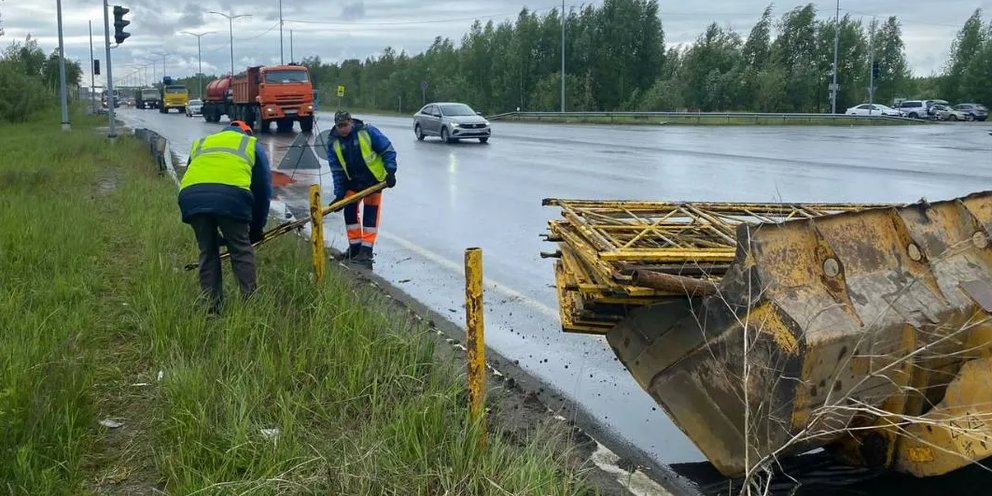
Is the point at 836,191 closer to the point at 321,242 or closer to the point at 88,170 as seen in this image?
the point at 321,242

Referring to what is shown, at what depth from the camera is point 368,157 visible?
28.3 feet

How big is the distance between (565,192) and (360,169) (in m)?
5.70

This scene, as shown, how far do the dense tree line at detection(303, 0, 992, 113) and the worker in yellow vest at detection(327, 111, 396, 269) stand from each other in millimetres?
56295

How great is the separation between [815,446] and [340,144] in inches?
241

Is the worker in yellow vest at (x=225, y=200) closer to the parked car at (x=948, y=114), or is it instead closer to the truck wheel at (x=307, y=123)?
the truck wheel at (x=307, y=123)

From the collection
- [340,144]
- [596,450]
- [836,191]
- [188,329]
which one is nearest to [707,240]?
[596,450]

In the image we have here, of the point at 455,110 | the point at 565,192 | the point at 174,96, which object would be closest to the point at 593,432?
→ the point at 565,192

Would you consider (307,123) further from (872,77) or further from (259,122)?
(872,77)

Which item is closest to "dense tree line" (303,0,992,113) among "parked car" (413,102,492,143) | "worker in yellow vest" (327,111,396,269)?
"parked car" (413,102,492,143)

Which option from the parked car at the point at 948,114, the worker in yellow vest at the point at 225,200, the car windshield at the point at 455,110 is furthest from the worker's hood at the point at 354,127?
the parked car at the point at 948,114

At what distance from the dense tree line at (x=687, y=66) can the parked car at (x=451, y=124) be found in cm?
3454

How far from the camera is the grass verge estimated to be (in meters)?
3.39

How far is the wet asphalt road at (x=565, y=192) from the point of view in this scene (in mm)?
5504

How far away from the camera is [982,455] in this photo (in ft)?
11.0
